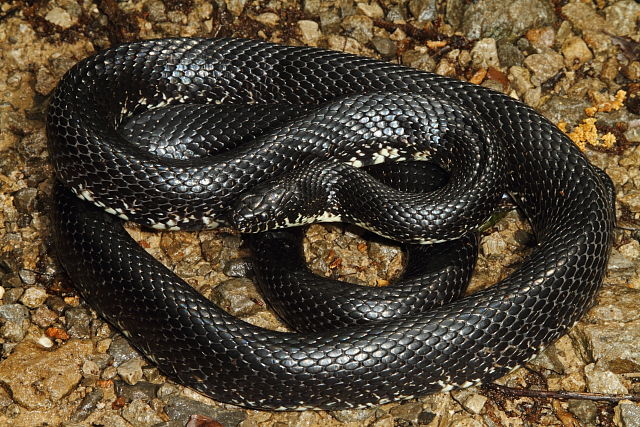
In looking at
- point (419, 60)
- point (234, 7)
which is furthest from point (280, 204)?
point (234, 7)

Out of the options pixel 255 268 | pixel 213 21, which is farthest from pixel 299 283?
pixel 213 21

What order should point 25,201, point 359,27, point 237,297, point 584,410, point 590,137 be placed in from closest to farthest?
1. point 584,410
2. point 237,297
3. point 25,201
4. point 590,137
5. point 359,27

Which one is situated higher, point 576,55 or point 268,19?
point 576,55

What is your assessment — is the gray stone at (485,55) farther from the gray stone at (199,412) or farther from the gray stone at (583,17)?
the gray stone at (199,412)

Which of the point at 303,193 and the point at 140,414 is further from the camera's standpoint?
the point at 303,193

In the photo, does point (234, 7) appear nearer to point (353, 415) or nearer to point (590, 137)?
point (590, 137)

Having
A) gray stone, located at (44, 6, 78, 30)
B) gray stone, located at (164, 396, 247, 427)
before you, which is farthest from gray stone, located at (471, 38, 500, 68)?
gray stone, located at (164, 396, 247, 427)

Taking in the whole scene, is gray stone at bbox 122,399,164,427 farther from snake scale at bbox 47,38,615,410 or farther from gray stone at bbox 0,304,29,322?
gray stone at bbox 0,304,29,322
